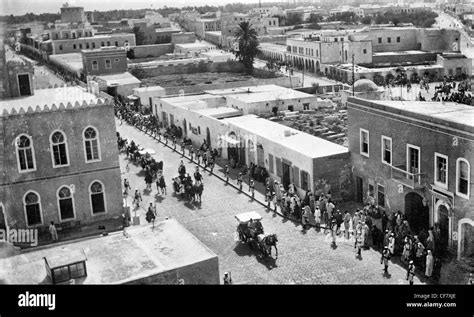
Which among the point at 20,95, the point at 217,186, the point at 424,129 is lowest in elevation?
the point at 217,186

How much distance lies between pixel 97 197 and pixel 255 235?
727cm

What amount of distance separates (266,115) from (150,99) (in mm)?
14023

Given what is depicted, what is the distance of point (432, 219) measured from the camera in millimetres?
20375

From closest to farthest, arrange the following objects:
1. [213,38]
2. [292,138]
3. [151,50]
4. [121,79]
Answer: [292,138] < [121,79] < [151,50] < [213,38]

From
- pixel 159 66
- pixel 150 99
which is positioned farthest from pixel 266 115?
pixel 159 66

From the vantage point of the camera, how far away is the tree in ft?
306

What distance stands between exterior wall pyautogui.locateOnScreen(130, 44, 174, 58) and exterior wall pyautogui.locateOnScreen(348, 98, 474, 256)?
63616mm

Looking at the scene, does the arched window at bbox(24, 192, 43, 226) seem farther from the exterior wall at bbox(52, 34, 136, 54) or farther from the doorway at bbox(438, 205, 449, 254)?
the exterior wall at bbox(52, 34, 136, 54)

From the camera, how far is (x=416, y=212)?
21.5 m

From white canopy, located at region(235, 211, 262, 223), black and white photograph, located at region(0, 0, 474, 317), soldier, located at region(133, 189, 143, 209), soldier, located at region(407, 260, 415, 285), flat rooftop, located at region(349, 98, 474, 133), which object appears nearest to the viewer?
black and white photograph, located at region(0, 0, 474, 317)

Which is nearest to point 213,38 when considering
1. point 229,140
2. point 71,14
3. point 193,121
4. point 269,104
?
point 71,14

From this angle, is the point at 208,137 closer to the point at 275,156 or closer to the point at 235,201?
the point at 275,156

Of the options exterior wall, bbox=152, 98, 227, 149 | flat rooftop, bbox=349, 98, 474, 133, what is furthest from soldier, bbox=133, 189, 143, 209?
flat rooftop, bbox=349, 98, 474, 133
